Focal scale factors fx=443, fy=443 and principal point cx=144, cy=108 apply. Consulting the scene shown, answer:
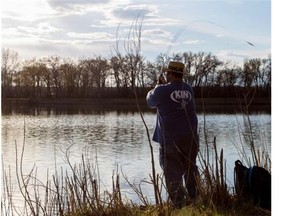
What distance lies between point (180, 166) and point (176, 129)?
288 millimetres

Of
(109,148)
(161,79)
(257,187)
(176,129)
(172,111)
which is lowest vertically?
(109,148)

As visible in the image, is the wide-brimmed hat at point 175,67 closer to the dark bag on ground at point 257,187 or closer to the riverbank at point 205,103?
the riverbank at point 205,103

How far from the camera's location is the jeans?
3.27m

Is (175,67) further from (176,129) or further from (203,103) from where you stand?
(176,129)

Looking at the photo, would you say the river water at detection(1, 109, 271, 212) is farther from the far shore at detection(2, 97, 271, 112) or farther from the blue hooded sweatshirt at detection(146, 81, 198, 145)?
the blue hooded sweatshirt at detection(146, 81, 198, 145)

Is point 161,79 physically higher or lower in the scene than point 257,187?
higher

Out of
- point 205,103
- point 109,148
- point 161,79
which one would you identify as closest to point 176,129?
point 161,79

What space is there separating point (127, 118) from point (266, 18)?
555 inches

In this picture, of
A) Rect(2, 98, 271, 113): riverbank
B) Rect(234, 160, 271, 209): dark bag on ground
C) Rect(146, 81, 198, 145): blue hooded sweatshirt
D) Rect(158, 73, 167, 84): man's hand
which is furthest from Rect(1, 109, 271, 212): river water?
Rect(158, 73, 167, 84): man's hand

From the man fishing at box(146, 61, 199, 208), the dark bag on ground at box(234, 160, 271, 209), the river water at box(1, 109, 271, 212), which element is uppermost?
the man fishing at box(146, 61, 199, 208)

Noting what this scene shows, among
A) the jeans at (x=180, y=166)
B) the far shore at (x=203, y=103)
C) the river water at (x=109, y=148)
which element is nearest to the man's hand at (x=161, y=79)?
the far shore at (x=203, y=103)

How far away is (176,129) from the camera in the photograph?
130 inches

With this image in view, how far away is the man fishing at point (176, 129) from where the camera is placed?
3.30m

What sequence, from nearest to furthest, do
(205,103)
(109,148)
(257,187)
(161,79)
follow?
1. (257,187)
2. (161,79)
3. (205,103)
4. (109,148)
